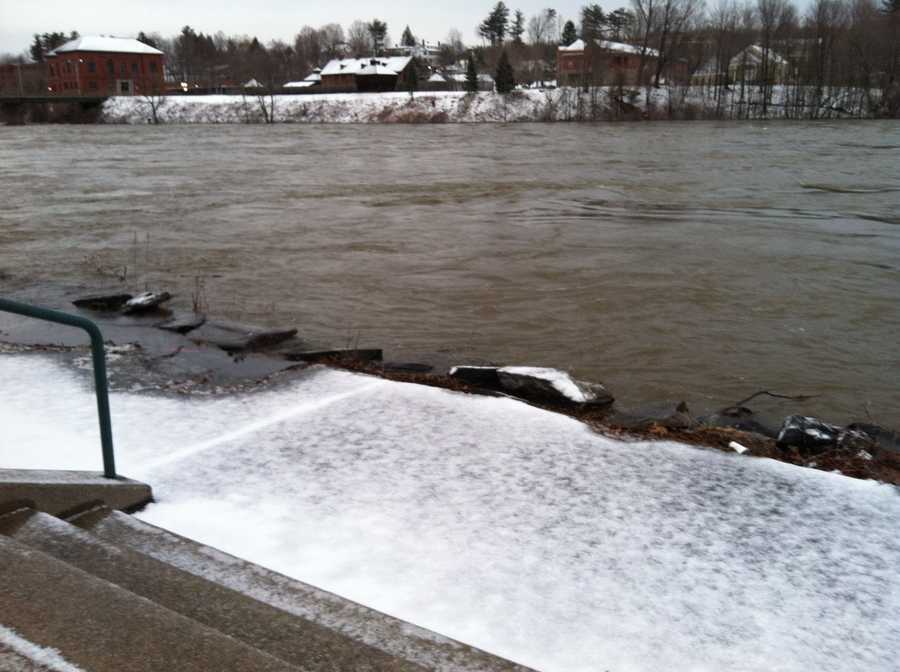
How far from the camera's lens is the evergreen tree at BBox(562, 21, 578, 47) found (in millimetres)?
157113

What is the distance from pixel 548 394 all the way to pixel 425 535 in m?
2.68

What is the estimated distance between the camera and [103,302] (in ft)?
32.5

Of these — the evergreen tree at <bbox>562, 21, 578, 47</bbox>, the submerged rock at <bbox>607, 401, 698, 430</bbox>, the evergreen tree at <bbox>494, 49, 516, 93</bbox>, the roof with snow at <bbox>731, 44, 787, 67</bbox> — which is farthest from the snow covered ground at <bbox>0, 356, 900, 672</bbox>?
the evergreen tree at <bbox>562, 21, 578, 47</bbox>

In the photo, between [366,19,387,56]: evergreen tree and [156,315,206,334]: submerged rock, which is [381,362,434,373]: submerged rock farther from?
[366,19,387,56]: evergreen tree

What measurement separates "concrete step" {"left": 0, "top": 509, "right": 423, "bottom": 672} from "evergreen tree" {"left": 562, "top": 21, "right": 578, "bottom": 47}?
542ft

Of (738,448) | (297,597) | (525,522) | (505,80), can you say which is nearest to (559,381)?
(738,448)

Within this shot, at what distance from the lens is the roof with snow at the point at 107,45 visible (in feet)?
373

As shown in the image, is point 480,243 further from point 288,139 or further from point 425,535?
point 288,139

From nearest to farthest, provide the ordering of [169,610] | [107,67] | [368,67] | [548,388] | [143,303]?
[169,610] → [548,388] → [143,303] → [368,67] → [107,67]

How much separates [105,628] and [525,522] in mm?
2186

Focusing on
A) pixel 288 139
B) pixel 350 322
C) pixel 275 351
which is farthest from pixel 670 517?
pixel 288 139

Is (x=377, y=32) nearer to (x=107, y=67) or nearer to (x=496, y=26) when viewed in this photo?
(x=496, y=26)

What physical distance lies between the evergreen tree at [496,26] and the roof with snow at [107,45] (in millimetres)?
82882

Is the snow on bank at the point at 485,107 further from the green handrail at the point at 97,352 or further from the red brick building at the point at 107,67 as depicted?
the green handrail at the point at 97,352
